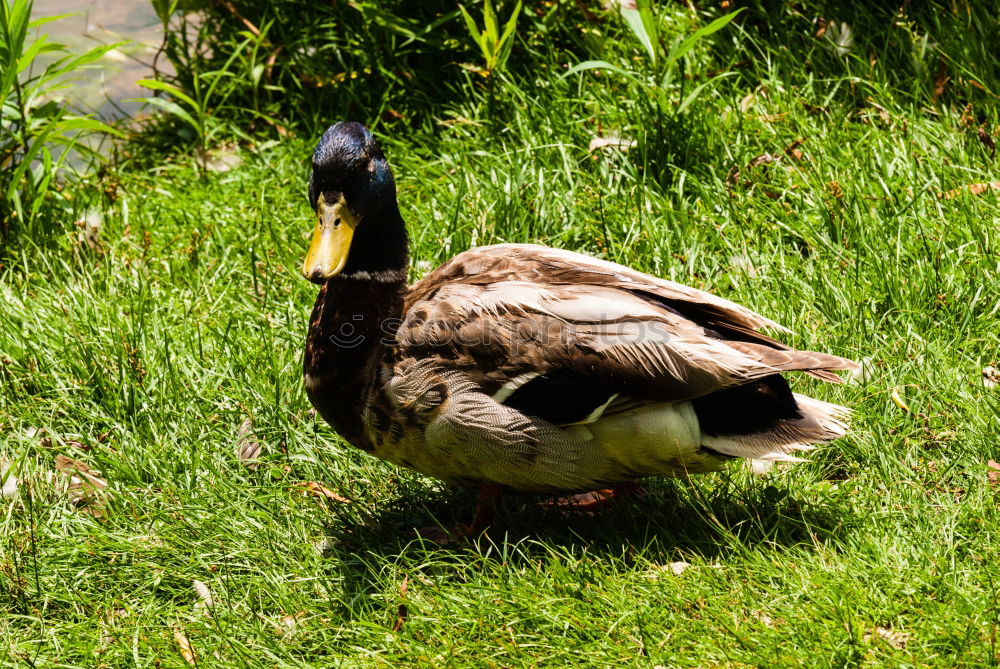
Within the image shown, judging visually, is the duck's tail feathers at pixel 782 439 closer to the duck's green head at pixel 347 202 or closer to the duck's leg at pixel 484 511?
the duck's leg at pixel 484 511

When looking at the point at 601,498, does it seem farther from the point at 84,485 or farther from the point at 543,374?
the point at 84,485

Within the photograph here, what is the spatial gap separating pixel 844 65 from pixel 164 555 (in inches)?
134

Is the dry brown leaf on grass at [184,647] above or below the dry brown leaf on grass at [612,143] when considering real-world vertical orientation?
below

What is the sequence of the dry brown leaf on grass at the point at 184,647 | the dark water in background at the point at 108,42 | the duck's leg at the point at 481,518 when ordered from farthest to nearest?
the dark water in background at the point at 108,42 → the duck's leg at the point at 481,518 → the dry brown leaf on grass at the point at 184,647

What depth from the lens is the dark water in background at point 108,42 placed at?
5.97 meters

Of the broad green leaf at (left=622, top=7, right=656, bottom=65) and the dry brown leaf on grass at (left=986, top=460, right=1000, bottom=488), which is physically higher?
the broad green leaf at (left=622, top=7, right=656, bottom=65)

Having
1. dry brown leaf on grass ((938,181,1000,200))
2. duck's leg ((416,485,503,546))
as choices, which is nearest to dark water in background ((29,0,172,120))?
duck's leg ((416,485,503,546))

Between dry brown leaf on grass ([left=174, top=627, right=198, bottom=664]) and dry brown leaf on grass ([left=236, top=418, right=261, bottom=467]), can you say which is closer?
dry brown leaf on grass ([left=174, top=627, right=198, bottom=664])

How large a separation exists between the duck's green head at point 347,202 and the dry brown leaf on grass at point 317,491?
714 mm

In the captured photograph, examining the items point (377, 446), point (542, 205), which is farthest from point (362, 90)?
point (377, 446)

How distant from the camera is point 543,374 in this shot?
305 cm

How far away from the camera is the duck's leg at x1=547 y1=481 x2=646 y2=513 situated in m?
3.33

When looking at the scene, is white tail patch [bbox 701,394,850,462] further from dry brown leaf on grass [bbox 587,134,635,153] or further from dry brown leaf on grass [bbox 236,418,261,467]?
dry brown leaf on grass [bbox 587,134,635,153]

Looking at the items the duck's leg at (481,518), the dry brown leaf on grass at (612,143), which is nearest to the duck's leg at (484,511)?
the duck's leg at (481,518)
